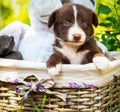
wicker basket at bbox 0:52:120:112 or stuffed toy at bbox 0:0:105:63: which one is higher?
stuffed toy at bbox 0:0:105:63

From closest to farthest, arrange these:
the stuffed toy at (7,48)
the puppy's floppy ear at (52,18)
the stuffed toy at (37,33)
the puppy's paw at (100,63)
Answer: the puppy's paw at (100,63) < the puppy's floppy ear at (52,18) < the stuffed toy at (7,48) < the stuffed toy at (37,33)

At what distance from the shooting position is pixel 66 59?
2383mm

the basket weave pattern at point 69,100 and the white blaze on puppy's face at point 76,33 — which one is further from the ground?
the white blaze on puppy's face at point 76,33

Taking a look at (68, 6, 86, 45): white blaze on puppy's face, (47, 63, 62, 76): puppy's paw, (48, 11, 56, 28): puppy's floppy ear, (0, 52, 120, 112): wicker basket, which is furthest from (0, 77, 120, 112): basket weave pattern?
(48, 11, 56, 28): puppy's floppy ear

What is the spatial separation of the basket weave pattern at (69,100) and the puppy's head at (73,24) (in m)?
0.24

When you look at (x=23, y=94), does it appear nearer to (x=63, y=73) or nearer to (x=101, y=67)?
(x=63, y=73)

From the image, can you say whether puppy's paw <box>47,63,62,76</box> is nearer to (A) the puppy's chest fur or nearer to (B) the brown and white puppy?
(B) the brown and white puppy

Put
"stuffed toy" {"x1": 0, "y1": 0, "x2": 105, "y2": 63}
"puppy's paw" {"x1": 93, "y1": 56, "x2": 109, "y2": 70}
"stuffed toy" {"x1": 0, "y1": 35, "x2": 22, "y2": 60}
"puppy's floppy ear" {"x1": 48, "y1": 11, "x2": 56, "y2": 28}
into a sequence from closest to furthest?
"puppy's paw" {"x1": 93, "y1": 56, "x2": 109, "y2": 70}, "puppy's floppy ear" {"x1": 48, "y1": 11, "x2": 56, "y2": 28}, "stuffed toy" {"x1": 0, "y1": 35, "x2": 22, "y2": 60}, "stuffed toy" {"x1": 0, "y1": 0, "x2": 105, "y2": 63}

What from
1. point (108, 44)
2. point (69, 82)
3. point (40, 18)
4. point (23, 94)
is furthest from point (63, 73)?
point (108, 44)

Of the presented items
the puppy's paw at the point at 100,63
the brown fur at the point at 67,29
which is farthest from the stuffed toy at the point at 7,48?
the puppy's paw at the point at 100,63

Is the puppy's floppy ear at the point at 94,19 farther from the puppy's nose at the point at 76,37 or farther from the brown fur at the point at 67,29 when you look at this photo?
the puppy's nose at the point at 76,37

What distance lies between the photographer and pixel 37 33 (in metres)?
2.69

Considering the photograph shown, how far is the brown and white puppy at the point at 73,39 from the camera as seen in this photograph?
225cm

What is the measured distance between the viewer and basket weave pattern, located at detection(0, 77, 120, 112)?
89.7 inches
